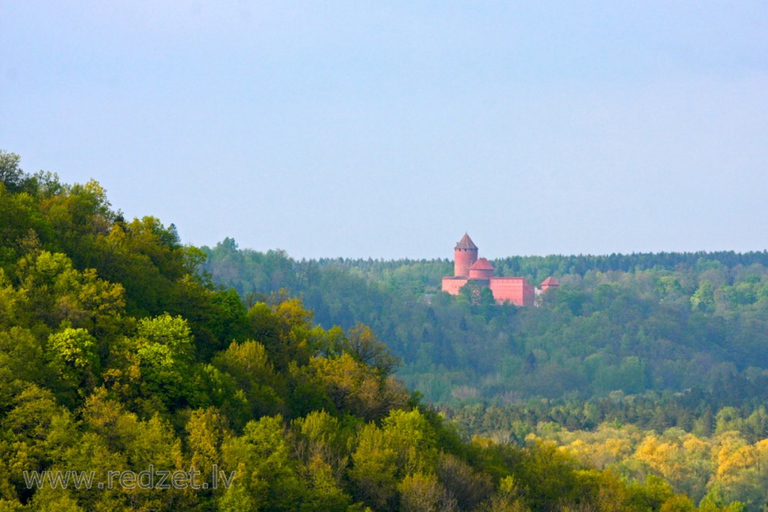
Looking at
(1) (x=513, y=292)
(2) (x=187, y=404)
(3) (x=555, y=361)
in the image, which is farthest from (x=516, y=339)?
(2) (x=187, y=404)

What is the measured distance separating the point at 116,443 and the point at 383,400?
42.0 feet

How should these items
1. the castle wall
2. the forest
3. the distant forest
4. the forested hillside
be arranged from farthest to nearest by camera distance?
the castle wall
the distant forest
the forested hillside
the forest

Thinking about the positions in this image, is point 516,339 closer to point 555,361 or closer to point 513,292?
point 555,361

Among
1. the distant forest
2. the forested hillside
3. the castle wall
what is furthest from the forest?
the castle wall

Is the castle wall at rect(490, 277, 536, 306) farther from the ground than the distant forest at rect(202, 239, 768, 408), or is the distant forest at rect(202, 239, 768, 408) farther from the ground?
the castle wall at rect(490, 277, 536, 306)

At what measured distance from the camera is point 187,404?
44812 millimetres

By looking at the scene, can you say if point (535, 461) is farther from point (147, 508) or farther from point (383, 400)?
point (147, 508)

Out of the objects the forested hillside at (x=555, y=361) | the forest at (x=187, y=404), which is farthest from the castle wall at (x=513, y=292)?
the forest at (x=187, y=404)

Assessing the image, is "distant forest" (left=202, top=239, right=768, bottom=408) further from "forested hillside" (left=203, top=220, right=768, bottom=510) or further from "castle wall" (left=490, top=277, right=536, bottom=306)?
"castle wall" (left=490, top=277, right=536, bottom=306)

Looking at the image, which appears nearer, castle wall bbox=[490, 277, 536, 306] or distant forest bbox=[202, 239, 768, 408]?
distant forest bbox=[202, 239, 768, 408]

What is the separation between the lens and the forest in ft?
130

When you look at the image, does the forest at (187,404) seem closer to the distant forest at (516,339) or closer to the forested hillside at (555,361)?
the forested hillside at (555,361)

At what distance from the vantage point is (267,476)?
41.9m

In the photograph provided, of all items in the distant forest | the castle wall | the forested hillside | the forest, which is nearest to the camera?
the forest
